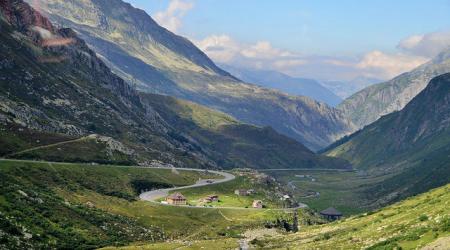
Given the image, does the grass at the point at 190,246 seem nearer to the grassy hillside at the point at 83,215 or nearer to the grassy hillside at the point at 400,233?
the grassy hillside at the point at 83,215

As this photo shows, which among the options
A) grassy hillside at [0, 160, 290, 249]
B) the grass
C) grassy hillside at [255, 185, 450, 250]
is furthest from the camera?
the grass

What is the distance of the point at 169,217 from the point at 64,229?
53.4 m

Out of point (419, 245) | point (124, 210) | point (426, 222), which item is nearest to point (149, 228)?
point (124, 210)

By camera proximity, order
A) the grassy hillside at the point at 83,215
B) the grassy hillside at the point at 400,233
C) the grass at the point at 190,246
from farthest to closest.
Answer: the grass at the point at 190,246
the grassy hillside at the point at 83,215
the grassy hillside at the point at 400,233

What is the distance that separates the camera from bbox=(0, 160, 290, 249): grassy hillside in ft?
378

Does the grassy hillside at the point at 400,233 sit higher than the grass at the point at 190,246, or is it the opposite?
A: the grassy hillside at the point at 400,233

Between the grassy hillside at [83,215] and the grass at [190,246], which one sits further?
the grass at [190,246]

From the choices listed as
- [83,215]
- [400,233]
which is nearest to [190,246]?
[83,215]

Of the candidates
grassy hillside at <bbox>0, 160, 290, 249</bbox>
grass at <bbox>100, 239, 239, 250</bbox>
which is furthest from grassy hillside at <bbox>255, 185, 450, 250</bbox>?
grassy hillside at <bbox>0, 160, 290, 249</bbox>

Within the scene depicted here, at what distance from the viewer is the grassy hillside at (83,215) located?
115m

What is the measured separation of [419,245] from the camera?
6238 centimetres

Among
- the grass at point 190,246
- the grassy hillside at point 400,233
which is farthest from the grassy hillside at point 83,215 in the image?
the grassy hillside at point 400,233

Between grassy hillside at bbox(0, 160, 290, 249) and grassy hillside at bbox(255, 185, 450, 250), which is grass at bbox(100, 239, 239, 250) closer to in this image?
grassy hillside at bbox(0, 160, 290, 249)

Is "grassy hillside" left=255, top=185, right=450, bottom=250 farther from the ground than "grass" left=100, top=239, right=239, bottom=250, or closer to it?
farther from the ground
